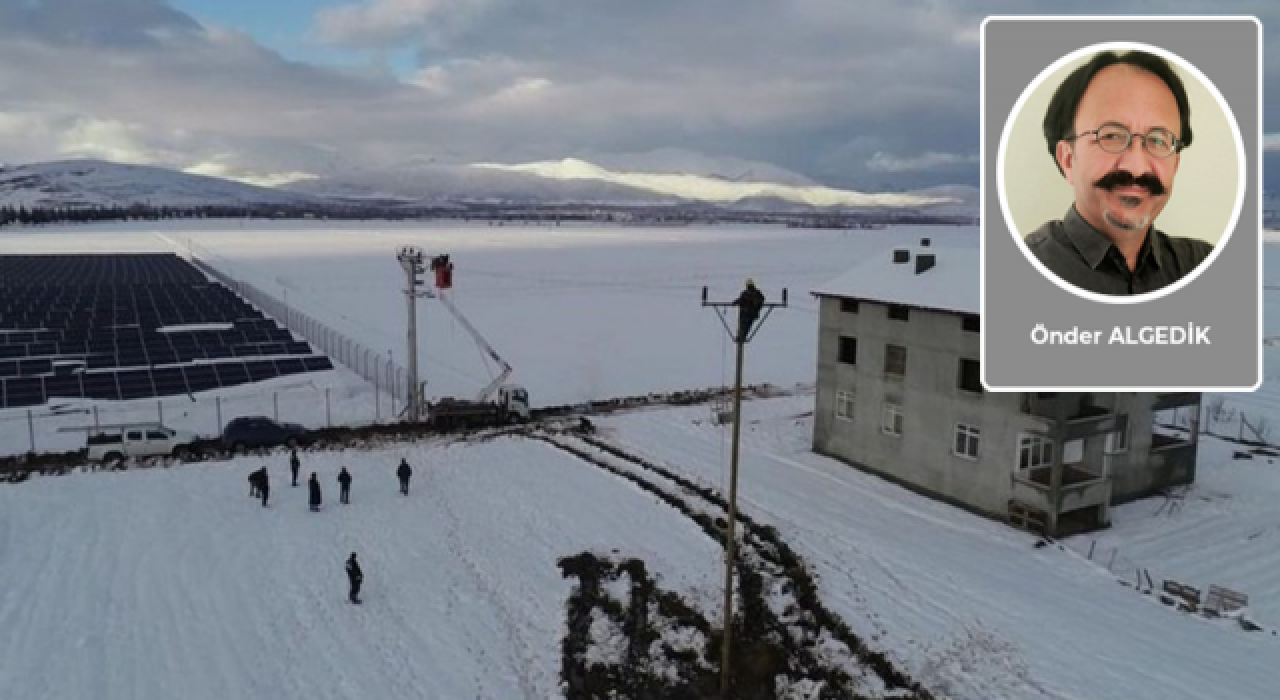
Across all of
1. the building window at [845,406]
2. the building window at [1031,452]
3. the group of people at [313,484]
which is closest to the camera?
the group of people at [313,484]

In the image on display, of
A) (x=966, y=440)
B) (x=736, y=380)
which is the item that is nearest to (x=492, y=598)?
(x=736, y=380)

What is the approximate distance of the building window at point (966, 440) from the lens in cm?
2620

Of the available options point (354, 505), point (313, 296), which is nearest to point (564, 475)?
point (354, 505)

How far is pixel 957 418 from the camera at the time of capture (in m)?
26.6

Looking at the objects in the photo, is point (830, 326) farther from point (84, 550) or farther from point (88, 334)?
point (88, 334)

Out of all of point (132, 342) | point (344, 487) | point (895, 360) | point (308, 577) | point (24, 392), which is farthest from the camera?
point (132, 342)

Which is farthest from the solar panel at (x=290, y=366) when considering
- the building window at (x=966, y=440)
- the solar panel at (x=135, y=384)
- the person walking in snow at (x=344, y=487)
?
the building window at (x=966, y=440)

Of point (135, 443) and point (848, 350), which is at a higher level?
point (848, 350)

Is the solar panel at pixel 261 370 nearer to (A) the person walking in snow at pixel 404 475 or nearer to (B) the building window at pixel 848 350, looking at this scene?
(A) the person walking in snow at pixel 404 475

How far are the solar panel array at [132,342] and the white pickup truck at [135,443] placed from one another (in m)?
8.13

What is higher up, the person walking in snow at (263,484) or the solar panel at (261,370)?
the solar panel at (261,370)

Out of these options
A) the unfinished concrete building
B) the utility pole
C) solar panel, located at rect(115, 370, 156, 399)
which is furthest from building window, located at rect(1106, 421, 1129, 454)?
solar panel, located at rect(115, 370, 156, 399)

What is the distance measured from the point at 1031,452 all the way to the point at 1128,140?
18157 millimetres

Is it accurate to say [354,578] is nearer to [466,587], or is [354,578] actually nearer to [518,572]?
[466,587]
